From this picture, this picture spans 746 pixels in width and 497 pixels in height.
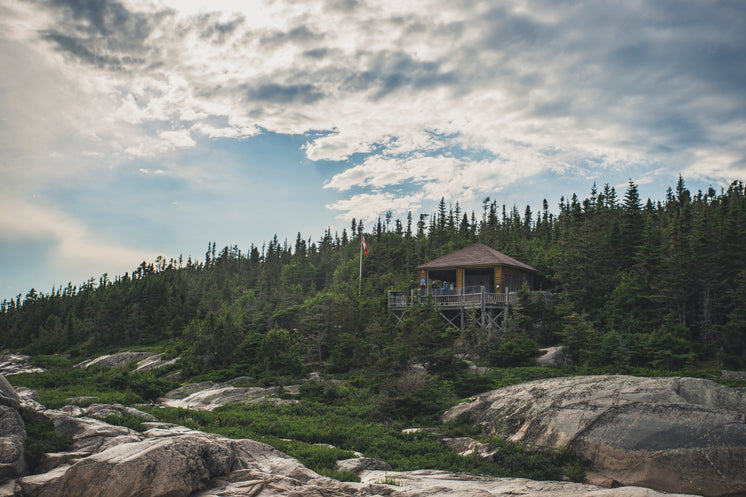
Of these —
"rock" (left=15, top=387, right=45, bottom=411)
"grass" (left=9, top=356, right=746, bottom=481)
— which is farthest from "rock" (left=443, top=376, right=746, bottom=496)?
"rock" (left=15, top=387, right=45, bottom=411)

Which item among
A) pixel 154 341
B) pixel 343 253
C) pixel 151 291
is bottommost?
pixel 154 341

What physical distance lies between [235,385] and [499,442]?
17.9 m

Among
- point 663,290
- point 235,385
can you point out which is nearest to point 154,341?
point 235,385

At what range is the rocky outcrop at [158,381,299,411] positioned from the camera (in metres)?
24.4

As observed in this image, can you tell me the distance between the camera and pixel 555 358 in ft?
82.5

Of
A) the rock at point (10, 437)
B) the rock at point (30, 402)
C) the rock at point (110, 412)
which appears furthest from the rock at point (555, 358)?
the rock at point (30, 402)

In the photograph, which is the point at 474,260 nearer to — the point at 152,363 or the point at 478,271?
the point at 478,271

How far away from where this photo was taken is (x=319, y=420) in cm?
1950

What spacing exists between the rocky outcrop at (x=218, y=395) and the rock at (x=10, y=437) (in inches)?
406

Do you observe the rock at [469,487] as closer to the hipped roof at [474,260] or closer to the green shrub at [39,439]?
the green shrub at [39,439]

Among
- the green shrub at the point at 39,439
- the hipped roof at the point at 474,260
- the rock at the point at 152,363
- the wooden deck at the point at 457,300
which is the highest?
the hipped roof at the point at 474,260

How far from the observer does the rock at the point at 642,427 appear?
11.9 m

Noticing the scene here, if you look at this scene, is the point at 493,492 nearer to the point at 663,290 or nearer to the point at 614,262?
the point at 663,290

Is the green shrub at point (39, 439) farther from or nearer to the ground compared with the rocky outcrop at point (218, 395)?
farther from the ground
